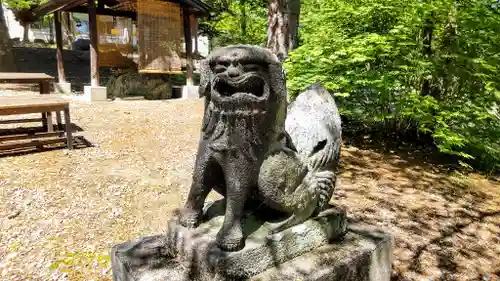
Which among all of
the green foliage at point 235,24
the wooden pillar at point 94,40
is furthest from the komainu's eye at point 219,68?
the green foliage at point 235,24

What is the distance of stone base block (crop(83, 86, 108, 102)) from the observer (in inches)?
406

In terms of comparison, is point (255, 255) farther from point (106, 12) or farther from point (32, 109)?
point (106, 12)

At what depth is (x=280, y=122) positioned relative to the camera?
2.12 m

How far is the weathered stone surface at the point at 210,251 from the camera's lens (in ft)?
6.68

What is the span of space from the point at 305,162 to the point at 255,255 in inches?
28.1

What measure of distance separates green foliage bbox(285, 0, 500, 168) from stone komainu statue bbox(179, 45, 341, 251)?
3.49 meters

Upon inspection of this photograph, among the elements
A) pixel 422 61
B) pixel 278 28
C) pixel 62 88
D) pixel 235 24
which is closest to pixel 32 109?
pixel 278 28

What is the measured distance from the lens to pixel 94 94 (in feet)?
34.0

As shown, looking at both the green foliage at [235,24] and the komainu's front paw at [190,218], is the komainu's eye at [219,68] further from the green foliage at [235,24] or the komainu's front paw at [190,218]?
the green foliage at [235,24]

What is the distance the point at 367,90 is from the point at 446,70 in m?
1.39

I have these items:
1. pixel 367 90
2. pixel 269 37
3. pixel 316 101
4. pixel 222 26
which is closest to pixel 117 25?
pixel 222 26

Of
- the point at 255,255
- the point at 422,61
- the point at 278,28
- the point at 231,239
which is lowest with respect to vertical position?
the point at 255,255

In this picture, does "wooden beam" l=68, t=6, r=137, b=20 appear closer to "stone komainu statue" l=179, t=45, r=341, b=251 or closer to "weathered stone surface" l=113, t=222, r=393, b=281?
"weathered stone surface" l=113, t=222, r=393, b=281

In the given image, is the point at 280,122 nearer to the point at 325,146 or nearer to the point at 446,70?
the point at 325,146
